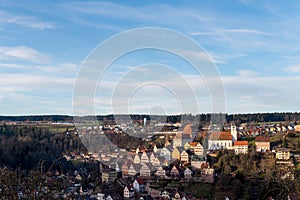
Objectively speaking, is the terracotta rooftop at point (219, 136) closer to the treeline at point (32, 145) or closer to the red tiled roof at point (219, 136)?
the red tiled roof at point (219, 136)

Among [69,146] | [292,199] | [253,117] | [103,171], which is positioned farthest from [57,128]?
Answer: [292,199]

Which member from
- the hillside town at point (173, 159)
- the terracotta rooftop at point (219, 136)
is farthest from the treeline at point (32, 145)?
the terracotta rooftop at point (219, 136)

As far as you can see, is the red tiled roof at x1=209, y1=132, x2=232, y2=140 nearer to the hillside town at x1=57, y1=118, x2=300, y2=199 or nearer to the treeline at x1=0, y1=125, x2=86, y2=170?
the hillside town at x1=57, y1=118, x2=300, y2=199

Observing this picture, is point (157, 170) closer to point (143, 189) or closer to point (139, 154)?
point (139, 154)

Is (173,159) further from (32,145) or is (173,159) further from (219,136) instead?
(32,145)

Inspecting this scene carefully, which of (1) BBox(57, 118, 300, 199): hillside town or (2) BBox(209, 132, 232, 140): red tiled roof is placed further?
(2) BBox(209, 132, 232, 140): red tiled roof

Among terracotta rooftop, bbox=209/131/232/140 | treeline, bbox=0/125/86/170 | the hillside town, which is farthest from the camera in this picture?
terracotta rooftop, bbox=209/131/232/140

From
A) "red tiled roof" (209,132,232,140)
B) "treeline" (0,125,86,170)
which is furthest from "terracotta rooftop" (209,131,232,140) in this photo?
"treeline" (0,125,86,170)

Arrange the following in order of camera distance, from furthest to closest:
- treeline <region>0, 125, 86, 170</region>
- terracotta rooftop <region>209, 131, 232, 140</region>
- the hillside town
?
terracotta rooftop <region>209, 131, 232, 140</region> < treeline <region>0, 125, 86, 170</region> < the hillside town
